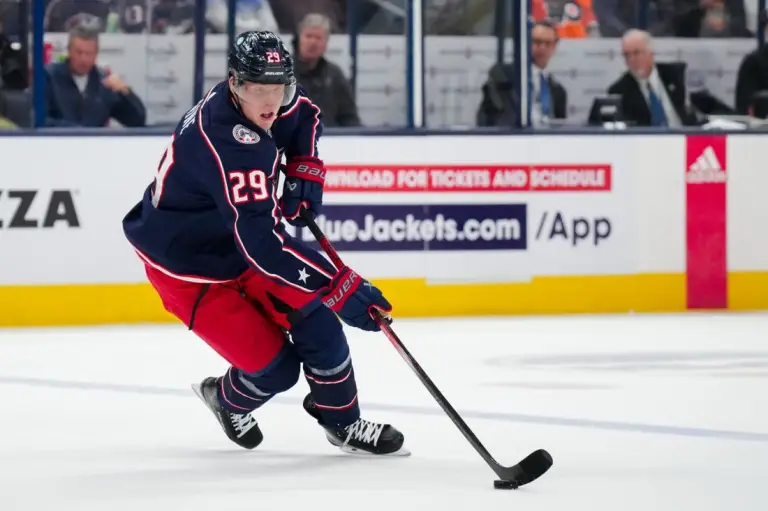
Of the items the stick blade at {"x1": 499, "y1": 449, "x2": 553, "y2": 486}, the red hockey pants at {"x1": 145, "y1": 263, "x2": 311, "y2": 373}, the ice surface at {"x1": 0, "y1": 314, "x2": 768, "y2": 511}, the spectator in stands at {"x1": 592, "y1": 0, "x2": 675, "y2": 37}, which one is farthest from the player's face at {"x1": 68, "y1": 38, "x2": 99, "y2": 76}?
the stick blade at {"x1": 499, "y1": 449, "x2": 553, "y2": 486}

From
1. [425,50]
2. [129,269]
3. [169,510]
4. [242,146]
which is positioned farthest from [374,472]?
[425,50]

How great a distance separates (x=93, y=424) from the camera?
4.02 m

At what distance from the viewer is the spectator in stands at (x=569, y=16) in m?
6.92

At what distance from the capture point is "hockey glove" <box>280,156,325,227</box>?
3484 millimetres

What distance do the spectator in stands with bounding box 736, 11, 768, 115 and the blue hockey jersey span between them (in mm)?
4114

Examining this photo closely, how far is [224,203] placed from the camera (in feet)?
10.3

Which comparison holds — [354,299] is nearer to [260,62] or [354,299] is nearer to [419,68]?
[260,62]

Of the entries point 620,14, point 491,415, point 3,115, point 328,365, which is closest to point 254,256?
point 328,365

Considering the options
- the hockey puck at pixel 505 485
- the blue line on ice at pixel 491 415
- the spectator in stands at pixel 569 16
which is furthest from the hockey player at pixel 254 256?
the spectator in stands at pixel 569 16

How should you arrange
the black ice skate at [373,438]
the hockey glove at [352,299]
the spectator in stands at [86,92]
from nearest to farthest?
the hockey glove at [352,299] < the black ice skate at [373,438] < the spectator in stands at [86,92]

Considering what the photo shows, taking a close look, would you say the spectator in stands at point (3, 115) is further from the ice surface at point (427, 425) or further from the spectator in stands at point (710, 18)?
the spectator in stands at point (710, 18)

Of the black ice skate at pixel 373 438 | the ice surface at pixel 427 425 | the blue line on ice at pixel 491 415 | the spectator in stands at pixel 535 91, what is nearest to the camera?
the ice surface at pixel 427 425

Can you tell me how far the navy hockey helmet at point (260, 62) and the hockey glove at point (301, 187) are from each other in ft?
1.15

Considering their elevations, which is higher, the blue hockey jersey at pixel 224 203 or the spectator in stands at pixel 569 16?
the spectator in stands at pixel 569 16
